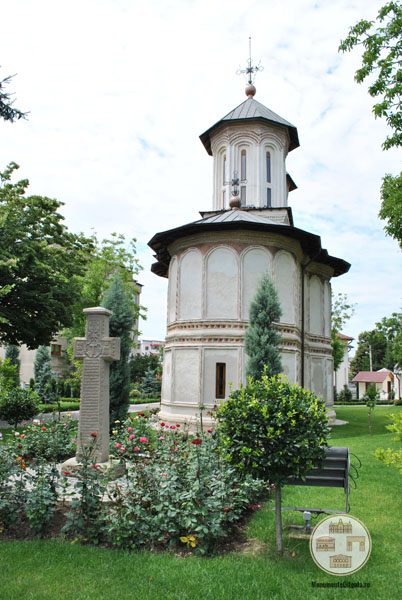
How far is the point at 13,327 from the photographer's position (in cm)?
1691

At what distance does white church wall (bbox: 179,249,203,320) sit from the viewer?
1494 centimetres

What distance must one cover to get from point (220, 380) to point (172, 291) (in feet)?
12.6

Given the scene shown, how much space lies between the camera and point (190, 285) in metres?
15.2

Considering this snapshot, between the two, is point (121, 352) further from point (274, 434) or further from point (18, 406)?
point (274, 434)

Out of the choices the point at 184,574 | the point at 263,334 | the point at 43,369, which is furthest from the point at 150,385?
the point at 184,574

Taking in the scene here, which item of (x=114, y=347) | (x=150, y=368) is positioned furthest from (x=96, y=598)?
(x=150, y=368)

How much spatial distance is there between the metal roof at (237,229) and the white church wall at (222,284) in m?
0.86

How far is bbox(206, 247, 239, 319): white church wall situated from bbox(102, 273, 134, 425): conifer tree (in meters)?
3.86

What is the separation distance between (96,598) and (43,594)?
1.52ft

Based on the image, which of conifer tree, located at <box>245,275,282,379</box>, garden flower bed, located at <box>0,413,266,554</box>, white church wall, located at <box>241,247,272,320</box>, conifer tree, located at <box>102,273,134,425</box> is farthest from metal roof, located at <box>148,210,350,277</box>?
garden flower bed, located at <box>0,413,266,554</box>

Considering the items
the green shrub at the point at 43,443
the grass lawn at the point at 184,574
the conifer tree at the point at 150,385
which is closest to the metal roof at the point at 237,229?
the green shrub at the point at 43,443

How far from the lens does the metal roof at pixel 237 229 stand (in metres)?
14.4

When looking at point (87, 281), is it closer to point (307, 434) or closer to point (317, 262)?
point (317, 262)

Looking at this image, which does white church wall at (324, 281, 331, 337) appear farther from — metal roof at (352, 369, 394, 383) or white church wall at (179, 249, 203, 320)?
metal roof at (352, 369, 394, 383)
